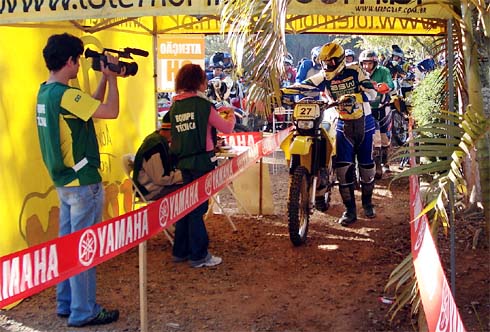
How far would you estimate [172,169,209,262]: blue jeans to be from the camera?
21.3 ft

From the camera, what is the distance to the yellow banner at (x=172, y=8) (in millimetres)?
4902

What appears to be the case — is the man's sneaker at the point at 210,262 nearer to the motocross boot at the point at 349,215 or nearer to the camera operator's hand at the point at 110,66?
the motocross boot at the point at 349,215

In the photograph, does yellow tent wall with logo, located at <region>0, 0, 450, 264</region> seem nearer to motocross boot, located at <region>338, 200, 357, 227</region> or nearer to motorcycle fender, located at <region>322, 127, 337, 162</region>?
motorcycle fender, located at <region>322, 127, 337, 162</region>

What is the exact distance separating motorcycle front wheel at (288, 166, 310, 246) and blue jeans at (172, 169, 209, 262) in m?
0.86

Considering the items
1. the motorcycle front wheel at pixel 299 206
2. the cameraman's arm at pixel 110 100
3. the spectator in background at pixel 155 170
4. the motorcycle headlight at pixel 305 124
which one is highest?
the cameraman's arm at pixel 110 100

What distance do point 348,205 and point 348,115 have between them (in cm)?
102

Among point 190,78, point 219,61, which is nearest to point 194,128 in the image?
point 190,78

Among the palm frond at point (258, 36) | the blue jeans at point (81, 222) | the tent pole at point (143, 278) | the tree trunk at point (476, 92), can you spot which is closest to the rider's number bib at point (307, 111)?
the palm frond at point (258, 36)

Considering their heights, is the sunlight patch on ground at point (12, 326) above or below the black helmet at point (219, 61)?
below

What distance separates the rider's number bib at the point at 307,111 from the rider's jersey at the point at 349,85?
0.48 metres

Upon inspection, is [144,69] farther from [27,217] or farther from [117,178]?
[27,217]

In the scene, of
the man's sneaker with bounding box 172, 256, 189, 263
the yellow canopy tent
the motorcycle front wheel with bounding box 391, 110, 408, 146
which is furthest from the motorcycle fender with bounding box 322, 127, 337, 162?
the motorcycle front wheel with bounding box 391, 110, 408, 146

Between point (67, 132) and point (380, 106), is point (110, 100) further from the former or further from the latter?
point (380, 106)

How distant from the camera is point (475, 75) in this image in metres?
4.59
